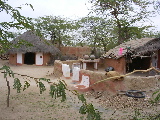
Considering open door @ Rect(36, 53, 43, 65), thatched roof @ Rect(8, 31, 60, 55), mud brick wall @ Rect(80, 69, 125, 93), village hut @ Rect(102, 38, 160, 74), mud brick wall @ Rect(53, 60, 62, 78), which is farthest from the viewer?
open door @ Rect(36, 53, 43, 65)

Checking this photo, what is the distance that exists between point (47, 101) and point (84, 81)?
98.9 inches

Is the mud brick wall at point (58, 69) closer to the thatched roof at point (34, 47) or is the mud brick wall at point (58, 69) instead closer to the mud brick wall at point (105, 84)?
the mud brick wall at point (105, 84)

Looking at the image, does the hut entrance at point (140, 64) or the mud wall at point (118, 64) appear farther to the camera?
the hut entrance at point (140, 64)

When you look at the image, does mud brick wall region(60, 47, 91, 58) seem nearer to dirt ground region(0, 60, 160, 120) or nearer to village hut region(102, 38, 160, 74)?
village hut region(102, 38, 160, 74)

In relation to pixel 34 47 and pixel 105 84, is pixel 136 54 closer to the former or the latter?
pixel 105 84

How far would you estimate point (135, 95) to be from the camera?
8312 millimetres

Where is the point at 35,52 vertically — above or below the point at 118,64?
above

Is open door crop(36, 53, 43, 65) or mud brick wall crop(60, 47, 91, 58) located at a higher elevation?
mud brick wall crop(60, 47, 91, 58)

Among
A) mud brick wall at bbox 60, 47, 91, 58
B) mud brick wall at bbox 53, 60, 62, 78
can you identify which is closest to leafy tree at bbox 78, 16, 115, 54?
mud brick wall at bbox 60, 47, 91, 58

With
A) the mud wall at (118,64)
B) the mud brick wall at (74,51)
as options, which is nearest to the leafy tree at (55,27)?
the mud brick wall at (74,51)

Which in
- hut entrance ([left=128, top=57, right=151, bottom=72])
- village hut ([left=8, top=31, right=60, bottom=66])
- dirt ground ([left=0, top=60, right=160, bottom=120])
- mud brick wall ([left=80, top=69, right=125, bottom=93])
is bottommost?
dirt ground ([left=0, top=60, right=160, bottom=120])

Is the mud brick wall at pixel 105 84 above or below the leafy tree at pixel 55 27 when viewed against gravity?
below

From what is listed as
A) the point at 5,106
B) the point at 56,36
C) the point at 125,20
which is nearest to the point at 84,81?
the point at 5,106

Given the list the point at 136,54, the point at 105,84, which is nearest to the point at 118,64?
the point at 136,54
